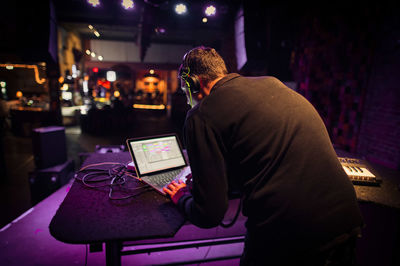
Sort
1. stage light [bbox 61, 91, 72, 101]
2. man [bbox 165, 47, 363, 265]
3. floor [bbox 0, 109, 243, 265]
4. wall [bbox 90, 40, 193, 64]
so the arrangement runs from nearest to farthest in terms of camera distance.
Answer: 1. man [bbox 165, 47, 363, 265]
2. floor [bbox 0, 109, 243, 265]
3. stage light [bbox 61, 91, 72, 101]
4. wall [bbox 90, 40, 193, 64]

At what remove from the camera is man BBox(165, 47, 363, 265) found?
0.74 m

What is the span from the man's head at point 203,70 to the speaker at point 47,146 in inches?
107

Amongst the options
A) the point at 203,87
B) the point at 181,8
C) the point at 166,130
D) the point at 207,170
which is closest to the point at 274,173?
the point at 207,170

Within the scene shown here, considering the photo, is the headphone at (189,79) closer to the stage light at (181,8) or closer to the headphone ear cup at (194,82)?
the headphone ear cup at (194,82)

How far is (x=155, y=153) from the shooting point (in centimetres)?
143

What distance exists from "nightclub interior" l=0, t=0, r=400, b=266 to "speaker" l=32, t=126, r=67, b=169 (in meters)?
0.01

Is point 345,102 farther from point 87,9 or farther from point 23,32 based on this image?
point 87,9

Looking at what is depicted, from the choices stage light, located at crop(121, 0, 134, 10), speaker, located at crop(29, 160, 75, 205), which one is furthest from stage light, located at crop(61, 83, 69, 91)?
speaker, located at crop(29, 160, 75, 205)

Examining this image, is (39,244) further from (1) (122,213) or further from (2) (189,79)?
(2) (189,79)

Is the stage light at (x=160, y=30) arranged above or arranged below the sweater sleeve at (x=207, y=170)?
above

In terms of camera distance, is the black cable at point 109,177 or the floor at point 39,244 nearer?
the black cable at point 109,177

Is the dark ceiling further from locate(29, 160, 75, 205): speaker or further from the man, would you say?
the man

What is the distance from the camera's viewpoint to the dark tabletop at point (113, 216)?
85cm

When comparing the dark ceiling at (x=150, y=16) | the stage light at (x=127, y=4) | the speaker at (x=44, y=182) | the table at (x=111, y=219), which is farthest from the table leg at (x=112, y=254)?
the dark ceiling at (x=150, y=16)
